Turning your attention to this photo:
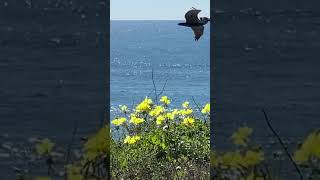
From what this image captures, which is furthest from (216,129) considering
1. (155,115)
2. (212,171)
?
(155,115)

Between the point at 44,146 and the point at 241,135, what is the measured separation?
771 millimetres

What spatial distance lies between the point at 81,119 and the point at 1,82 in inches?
13.9

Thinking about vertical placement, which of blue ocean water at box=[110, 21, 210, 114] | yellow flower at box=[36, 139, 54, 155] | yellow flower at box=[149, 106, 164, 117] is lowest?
blue ocean water at box=[110, 21, 210, 114]

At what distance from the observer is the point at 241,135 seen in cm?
297

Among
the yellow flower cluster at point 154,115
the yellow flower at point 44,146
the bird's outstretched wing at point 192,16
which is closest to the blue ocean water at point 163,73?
the yellow flower cluster at point 154,115

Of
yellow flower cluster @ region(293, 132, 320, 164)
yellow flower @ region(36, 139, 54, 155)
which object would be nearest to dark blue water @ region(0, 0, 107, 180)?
yellow flower @ region(36, 139, 54, 155)

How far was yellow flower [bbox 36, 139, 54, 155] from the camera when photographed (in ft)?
9.98

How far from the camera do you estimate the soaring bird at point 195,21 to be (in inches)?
174

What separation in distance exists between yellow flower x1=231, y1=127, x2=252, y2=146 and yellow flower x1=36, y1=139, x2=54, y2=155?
2.35 ft

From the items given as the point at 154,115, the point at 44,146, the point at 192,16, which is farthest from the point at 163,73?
the point at 44,146

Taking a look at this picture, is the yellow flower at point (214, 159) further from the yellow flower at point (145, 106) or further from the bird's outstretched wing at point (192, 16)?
the yellow flower at point (145, 106)

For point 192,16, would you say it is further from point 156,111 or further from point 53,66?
point 53,66

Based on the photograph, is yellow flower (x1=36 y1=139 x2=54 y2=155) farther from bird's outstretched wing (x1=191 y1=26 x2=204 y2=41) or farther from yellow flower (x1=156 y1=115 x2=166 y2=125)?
yellow flower (x1=156 y1=115 x2=166 y2=125)

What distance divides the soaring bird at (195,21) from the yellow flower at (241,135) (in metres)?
1.48
